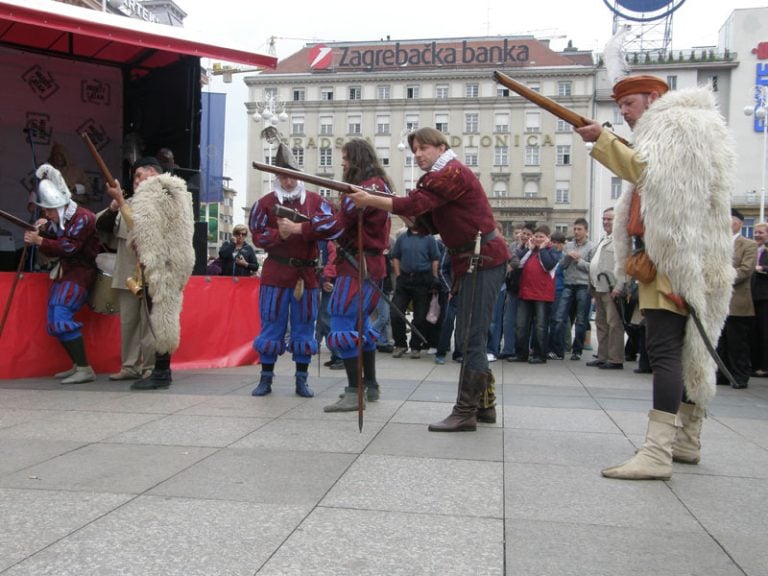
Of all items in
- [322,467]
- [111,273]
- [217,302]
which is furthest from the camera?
[217,302]

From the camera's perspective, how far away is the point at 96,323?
24.3 ft

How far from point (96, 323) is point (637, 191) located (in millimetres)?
5532

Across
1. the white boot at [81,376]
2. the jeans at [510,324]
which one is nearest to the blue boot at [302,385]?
the white boot at [81,376]

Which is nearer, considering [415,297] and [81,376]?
[81,376]

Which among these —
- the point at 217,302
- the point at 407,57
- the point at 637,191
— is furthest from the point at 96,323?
the point at 407,57

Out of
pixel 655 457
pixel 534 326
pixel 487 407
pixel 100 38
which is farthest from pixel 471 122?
pixel 655 457

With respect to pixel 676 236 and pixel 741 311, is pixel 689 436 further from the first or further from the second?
pixel 741 311

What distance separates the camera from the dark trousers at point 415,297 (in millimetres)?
9805

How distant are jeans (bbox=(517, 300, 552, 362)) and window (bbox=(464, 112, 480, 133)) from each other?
→ 61971 millimetres

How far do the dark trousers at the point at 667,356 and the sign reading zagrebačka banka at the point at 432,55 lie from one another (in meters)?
70.7

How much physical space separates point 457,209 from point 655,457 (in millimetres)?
1922

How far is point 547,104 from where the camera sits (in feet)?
13.8

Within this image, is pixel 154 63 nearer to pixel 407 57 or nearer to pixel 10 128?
pixel 10 128

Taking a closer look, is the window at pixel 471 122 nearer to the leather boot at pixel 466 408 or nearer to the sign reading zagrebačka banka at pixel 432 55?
the sign reading zagrebačka banka at pixel 432 55
